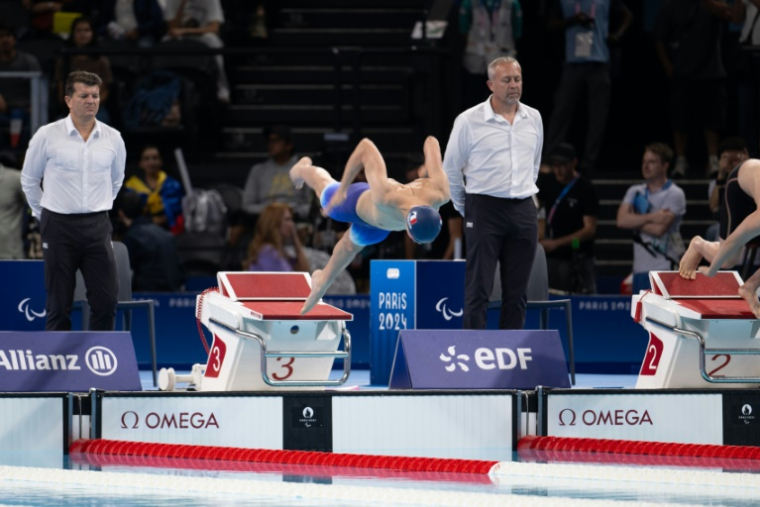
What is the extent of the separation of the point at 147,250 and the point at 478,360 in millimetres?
4399

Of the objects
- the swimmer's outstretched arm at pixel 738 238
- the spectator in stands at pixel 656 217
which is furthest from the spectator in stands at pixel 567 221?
the swimmer's outstretched arm at pixel 738 238

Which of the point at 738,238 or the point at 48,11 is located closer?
the point at 738,238

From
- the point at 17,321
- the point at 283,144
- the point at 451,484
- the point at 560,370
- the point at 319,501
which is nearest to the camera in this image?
the point at 319,501

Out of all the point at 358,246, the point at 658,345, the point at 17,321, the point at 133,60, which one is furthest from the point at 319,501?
the point at 133,60

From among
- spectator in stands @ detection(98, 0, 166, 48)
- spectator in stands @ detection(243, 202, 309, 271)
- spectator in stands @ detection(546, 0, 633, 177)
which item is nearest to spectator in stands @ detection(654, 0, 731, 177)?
spectator in stands @ detection(546, 0, 633, 177)

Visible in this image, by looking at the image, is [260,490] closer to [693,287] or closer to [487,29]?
[693,287]

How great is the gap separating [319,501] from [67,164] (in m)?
3.08

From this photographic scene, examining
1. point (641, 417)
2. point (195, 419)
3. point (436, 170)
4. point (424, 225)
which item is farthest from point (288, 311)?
point (641, 417)

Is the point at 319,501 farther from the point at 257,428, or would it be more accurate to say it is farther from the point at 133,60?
the point at 133,60

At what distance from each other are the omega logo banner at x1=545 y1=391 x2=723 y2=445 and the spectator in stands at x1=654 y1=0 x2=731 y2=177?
539 centimetres

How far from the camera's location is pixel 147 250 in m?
10.7

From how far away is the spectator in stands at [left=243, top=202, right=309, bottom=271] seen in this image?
34.5ft

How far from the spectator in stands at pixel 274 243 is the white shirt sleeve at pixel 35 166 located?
292cm

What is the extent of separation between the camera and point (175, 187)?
37.2ft
